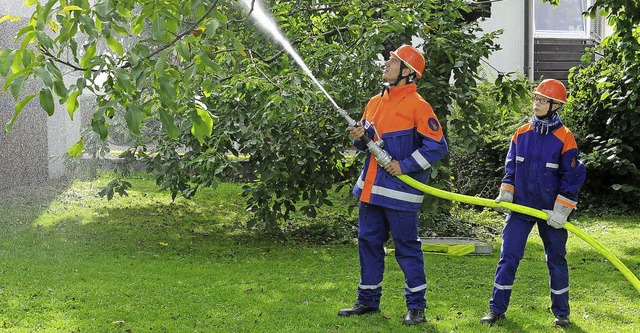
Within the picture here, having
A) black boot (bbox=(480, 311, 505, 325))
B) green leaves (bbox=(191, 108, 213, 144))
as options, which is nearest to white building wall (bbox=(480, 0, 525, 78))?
black boot (bbox=(480, 311, 505, 325))

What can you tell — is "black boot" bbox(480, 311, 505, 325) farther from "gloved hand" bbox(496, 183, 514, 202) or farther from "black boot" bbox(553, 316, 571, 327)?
"gloved hand" bbox(496, 183, 514, 202)

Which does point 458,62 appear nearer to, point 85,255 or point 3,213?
point 85,255

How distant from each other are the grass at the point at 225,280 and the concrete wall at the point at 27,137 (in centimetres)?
224

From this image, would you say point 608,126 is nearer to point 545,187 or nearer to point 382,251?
point 545,187

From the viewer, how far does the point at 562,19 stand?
18.4 m

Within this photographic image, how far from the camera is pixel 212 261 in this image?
24.8 feet

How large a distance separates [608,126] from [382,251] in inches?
260

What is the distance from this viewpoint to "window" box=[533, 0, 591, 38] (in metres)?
18.3

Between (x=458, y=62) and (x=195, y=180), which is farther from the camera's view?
(x=195, y=180)

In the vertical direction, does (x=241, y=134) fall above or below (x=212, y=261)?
above

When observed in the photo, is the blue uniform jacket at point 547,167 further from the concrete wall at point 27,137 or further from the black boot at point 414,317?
the concrete wall at point 27,137

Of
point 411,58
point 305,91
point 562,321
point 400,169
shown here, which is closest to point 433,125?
point 400,169

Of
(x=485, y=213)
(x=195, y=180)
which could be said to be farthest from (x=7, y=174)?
(x=485, y=213)

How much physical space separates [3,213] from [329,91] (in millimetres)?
4332
